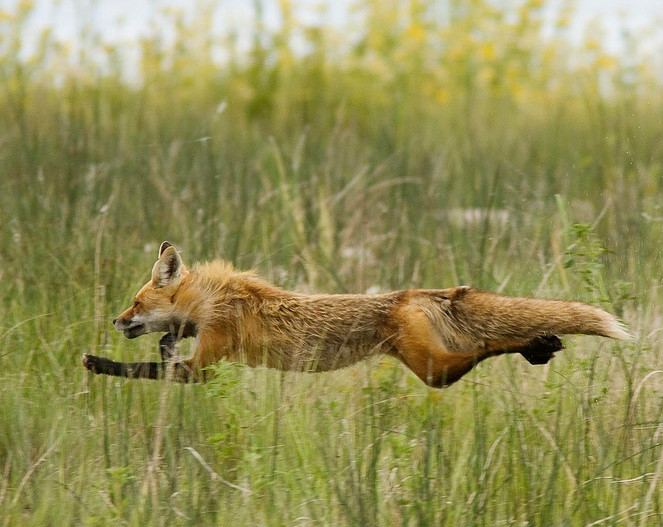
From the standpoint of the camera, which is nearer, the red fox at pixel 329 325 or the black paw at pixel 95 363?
the red fox at pixel 329 325

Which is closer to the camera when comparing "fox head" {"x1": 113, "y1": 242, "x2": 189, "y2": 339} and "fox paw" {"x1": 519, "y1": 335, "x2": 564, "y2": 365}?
"fox paw" {"x1": 519, "y1": 335, "x2": 564, "y2": 365}

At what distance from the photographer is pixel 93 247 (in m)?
6.40

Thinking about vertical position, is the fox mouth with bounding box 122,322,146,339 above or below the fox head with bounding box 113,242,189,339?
below

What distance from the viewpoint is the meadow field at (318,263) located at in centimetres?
400

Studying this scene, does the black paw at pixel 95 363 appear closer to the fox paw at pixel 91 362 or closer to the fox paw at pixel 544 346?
the fox paw at pixel 91 362

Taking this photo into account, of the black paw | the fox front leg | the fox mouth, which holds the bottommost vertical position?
the black paw

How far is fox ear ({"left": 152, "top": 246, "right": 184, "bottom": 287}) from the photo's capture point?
4891 mm

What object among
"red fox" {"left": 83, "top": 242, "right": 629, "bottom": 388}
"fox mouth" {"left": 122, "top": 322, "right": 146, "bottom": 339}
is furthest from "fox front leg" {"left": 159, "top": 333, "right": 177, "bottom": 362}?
"fox mouth" {"left": 122, "top": 322, "right": 146, "bottom": 339}

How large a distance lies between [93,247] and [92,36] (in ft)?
12.3

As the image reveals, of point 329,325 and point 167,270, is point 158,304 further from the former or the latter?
point 329,325

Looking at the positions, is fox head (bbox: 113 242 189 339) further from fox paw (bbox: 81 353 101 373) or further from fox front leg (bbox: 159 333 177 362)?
fox paw (bbox: 81 353 101 373)

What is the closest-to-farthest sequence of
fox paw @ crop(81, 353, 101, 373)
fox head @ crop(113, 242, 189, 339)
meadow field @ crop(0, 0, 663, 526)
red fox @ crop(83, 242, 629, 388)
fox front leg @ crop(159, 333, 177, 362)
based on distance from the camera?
meadow field @ crop(0, 0, 663, 526) < red fox @ crop(83, 242, 629, 388) < fox paw @ crop(81, 353, 101, 373) < fox front leg @ crop(159, 333, 177, 362) < fox head @ crop(113, 242, 189, 339)

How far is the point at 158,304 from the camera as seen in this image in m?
4.89

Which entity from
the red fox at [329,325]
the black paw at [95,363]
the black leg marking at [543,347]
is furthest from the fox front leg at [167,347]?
the black leg marking at [543,347]
